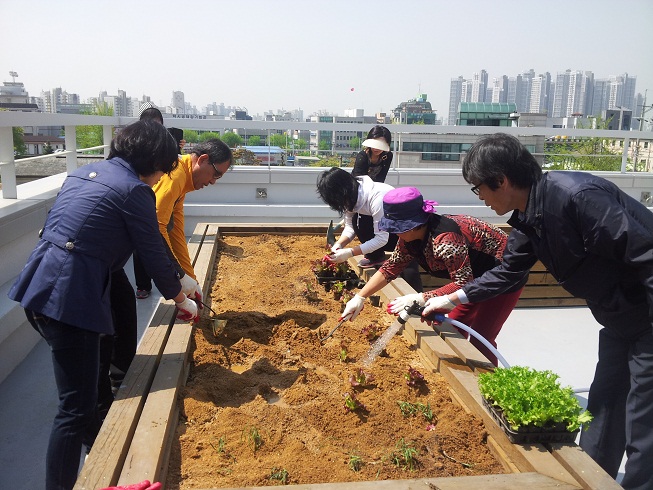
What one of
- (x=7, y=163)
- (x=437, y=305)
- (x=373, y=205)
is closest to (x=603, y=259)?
(x=437, y=305)

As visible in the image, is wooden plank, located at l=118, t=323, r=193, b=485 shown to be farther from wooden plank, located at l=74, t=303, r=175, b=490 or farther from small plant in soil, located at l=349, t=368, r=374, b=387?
small plant in soil, located at l=349, t=368, r=374, b=387

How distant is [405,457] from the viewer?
79.6 inches

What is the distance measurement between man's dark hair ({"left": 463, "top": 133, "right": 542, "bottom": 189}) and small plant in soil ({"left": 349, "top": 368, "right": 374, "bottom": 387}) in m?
1.06

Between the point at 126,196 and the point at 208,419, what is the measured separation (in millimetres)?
981

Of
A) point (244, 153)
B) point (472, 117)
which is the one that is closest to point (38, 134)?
point (472, 117)

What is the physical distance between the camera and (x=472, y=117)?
8338 cm

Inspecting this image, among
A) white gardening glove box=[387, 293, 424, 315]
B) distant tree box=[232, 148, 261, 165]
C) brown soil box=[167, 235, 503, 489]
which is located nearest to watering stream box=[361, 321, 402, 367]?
brown soil box=[167, 235, 503, 489]

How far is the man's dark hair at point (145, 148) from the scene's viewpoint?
2322 mm

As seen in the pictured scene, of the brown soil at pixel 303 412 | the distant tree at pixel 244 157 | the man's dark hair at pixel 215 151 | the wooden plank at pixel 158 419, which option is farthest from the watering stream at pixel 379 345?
the distant tree at pixel 244 157

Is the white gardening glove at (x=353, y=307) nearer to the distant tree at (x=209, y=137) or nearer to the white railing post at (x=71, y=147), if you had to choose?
the distant tree at (x=209, y=137)

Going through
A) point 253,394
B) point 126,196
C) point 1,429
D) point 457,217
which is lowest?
point 1,429

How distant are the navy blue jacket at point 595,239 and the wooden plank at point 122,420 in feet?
5.60

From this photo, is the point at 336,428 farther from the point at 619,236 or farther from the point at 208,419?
the point at 619,236

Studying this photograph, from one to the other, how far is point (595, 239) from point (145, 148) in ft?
5.87
